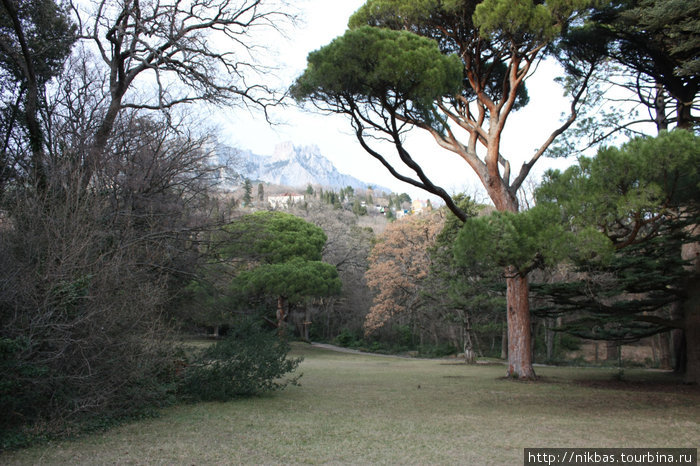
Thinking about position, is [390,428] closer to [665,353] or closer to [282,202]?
[665,353]

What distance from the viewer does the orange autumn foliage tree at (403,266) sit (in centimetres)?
2453

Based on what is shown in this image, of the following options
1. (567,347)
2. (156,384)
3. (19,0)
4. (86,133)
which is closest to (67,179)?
(86,133)

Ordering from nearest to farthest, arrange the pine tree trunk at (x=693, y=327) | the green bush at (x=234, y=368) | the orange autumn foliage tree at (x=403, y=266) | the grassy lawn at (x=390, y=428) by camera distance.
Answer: the grassy lawn at (x=390, y=428) < the green bush at (x=234, y=368) < the pine tree trunk at (x=693, y=327) < the orange autumn foliage tree at (x=403, y=266)

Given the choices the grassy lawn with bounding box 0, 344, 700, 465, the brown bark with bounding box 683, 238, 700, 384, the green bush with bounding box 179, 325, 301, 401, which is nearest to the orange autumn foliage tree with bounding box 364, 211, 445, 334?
the brown bark with bounding box 683, 238, 700, 384

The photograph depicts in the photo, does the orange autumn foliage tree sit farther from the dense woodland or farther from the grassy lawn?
the grassy lawn

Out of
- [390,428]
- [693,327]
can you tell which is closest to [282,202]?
[693,327]

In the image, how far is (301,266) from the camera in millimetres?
26688

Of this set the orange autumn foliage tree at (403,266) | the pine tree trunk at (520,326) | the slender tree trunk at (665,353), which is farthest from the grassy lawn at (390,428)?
the orange autumn foliage tree at (403,266)

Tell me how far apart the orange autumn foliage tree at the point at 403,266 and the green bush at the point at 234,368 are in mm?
16399

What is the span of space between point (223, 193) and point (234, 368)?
4.48 metres

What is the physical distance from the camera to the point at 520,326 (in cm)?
1172

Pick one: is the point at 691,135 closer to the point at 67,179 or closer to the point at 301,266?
the point at 67,179

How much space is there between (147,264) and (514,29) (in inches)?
346

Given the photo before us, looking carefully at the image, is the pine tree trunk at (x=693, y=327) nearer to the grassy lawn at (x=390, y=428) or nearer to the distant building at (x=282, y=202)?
the grassy lawn at (x=390, y=428)
